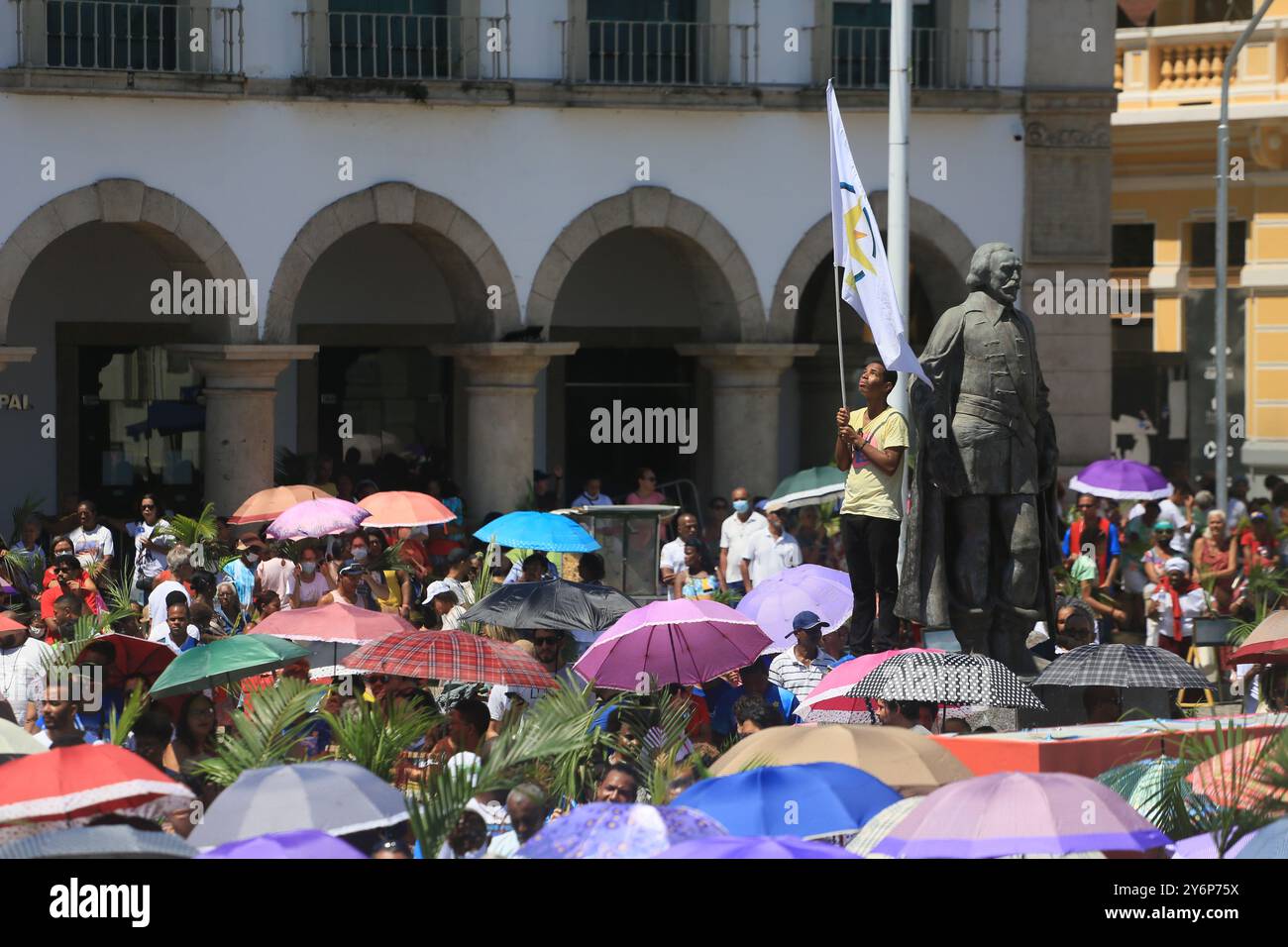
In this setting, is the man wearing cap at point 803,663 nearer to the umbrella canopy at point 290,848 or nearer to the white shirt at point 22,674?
the white shirt at point 22,674

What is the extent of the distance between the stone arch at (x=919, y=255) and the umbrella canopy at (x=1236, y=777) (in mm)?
14795

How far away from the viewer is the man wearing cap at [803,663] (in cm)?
Result: 1259

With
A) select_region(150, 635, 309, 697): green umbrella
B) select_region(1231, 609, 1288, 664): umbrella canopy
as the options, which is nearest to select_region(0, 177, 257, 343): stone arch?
select_region(150, 635, 309, 697): green umbrella

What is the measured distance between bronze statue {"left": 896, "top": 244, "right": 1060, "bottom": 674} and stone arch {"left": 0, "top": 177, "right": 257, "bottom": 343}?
34.9ft

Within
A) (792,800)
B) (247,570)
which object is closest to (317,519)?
(247,570)

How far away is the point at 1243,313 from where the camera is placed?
101 ft

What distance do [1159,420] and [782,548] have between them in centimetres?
1437

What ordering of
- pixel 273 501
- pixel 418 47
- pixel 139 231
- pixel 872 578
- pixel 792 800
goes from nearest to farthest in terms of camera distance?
1. pixel 792 800
2. pixel 872 578
3. pixel 273 501
4. pixel 139 231
5. pixel 418 47

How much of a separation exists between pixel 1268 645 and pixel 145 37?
13.1 meters

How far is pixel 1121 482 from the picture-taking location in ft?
70.0

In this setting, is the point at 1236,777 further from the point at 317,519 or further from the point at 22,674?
the point at 317,519

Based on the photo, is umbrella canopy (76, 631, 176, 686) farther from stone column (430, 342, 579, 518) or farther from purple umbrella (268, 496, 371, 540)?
stone column (430, 342, 579, 518)

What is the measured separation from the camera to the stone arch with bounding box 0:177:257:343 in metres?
20.8
